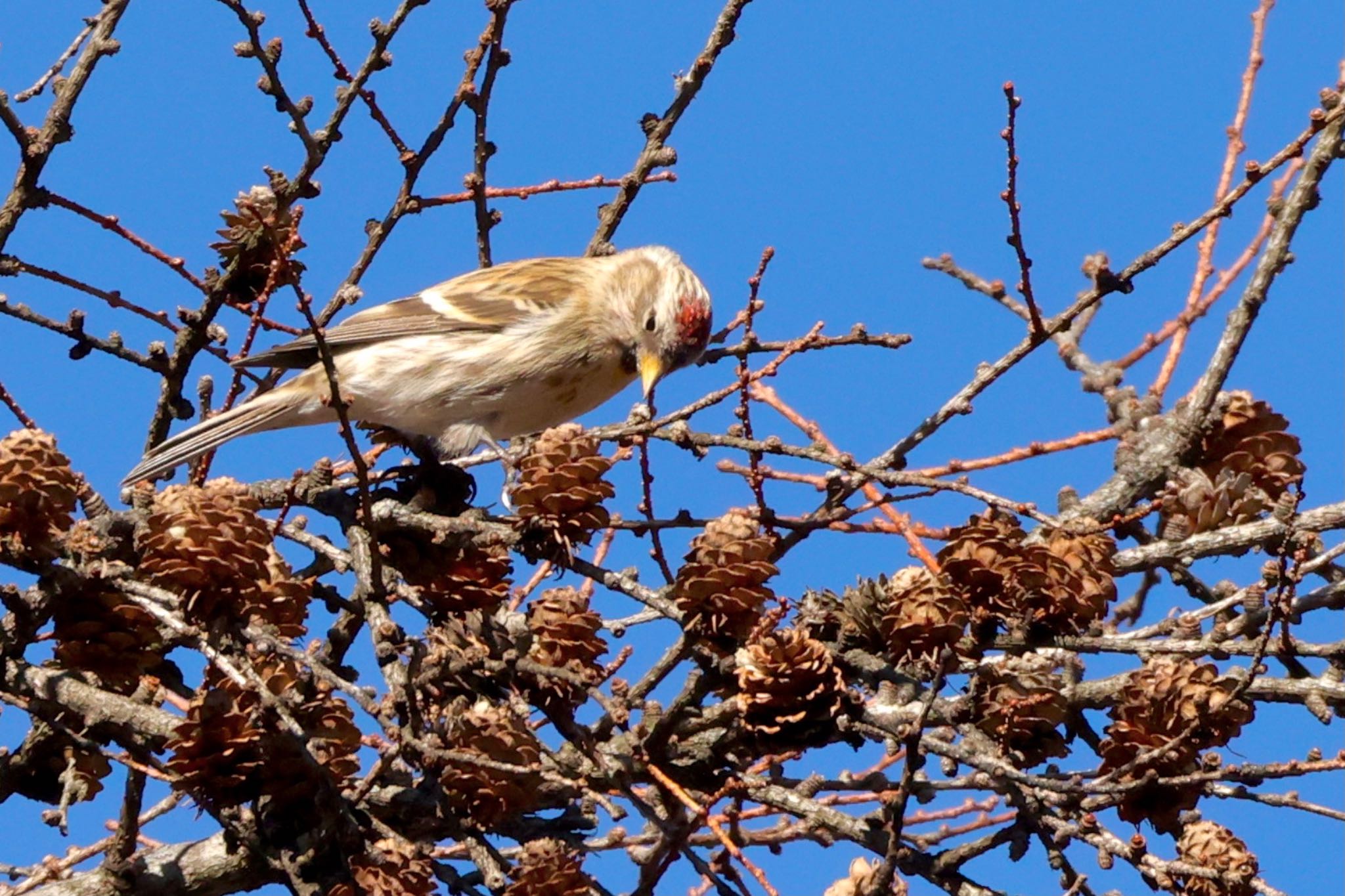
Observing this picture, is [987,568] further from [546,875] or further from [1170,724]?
[546,875]

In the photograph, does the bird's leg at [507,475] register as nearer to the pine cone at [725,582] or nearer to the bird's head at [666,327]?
the pine cone at [725,582]

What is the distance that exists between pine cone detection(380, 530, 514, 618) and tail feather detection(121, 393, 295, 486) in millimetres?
1076

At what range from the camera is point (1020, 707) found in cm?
279

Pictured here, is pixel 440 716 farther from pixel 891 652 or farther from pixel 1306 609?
pixel 1306 609

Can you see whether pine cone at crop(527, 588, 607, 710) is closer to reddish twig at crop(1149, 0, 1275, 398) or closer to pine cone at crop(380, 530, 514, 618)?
pine cone at crop(380, 530, 514, 618)

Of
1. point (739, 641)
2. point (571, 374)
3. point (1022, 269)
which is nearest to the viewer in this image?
point (739, 641)

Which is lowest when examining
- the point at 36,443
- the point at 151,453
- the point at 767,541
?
the point at 767,541

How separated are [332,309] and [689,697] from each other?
1.91 metres

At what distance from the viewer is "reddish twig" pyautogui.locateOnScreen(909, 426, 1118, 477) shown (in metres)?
3.36

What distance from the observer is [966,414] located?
3.22m

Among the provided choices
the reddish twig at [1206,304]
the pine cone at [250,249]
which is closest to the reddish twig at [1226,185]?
the reddish twig at [1206,304]

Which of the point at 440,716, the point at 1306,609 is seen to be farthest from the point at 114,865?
the point at 1306,609

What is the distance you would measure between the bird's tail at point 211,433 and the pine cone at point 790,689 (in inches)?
84.1

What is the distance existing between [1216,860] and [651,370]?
3.23 meters
